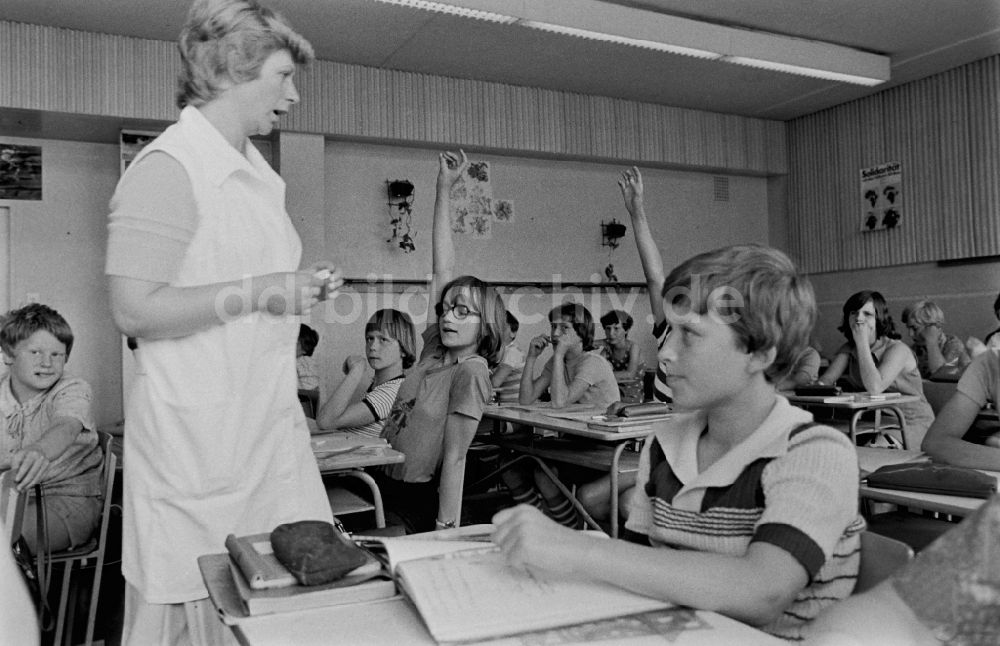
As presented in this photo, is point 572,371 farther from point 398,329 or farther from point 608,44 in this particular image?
point 608,44

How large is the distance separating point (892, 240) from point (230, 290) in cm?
Result: 731

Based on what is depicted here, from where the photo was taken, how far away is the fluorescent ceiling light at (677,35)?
4.80 meters

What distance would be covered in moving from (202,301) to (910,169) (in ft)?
24.1

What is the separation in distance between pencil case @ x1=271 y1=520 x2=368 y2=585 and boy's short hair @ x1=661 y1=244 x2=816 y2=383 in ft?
1.92

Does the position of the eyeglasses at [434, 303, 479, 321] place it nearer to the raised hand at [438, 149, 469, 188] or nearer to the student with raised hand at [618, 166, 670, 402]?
the raised hand at [438, 149, 469, 188]

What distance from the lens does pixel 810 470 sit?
98cm

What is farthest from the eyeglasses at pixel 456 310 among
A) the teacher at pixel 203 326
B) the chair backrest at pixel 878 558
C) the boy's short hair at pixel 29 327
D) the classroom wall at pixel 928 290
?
the classroom wall at pixel 928 290

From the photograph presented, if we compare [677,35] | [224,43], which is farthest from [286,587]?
[677,35]

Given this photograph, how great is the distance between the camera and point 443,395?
2777 mm

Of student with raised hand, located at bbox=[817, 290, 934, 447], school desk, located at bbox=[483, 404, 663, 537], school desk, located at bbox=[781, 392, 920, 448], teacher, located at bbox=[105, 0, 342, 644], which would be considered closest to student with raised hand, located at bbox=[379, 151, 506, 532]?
school desk, located at bbox=[483, 404, 663, 537]

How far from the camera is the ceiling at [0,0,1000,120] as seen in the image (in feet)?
17.4

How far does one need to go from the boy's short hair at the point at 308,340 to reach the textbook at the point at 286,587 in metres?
4.89

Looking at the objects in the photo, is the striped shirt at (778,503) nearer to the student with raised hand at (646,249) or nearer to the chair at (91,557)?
the student with raised hand at (646,249)

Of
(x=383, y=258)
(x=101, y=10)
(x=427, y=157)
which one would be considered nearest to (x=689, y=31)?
(x=427, y=157)
